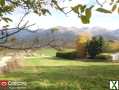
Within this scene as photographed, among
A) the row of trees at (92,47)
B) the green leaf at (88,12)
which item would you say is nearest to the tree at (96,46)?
the row of trees at (92,47)

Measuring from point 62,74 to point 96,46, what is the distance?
3.76 meters

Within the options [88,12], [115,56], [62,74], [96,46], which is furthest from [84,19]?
[115,56]

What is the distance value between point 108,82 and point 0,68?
654cm

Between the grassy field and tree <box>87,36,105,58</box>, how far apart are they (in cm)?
126

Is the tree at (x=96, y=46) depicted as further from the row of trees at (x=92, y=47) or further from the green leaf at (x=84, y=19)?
the green leaf at (x=84, y=19)

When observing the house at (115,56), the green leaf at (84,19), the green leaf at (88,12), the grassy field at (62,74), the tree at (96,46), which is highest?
the green leaf at (88,12)

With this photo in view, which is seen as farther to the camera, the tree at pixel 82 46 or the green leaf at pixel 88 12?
the tree at pixel 82 46

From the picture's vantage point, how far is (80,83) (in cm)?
2212

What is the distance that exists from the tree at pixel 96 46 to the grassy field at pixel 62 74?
4.12 ft

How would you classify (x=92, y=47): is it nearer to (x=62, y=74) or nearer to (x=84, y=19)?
(x=62, y=74)

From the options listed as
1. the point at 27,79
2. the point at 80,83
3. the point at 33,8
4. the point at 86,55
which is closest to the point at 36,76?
the point at 27,79

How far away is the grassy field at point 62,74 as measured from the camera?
71.3 ft

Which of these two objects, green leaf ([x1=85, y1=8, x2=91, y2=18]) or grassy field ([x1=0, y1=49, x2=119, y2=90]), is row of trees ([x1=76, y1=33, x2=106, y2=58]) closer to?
grassy field ([x1=0, y1=49, x2=119, y2=90])

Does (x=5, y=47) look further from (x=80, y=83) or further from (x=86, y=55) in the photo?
(x=86, y=55)
